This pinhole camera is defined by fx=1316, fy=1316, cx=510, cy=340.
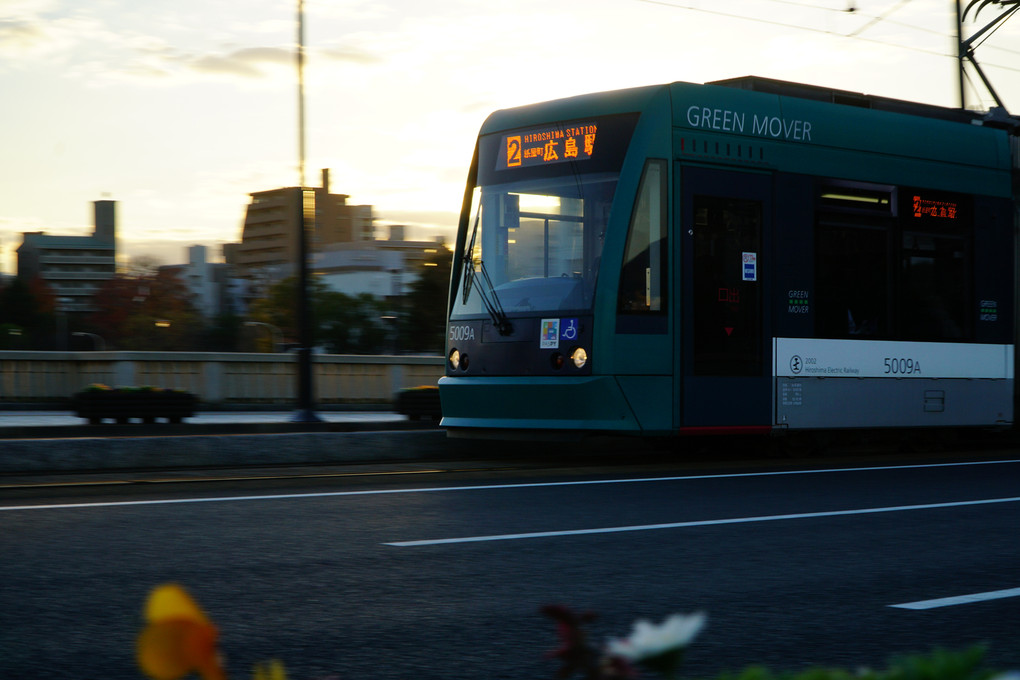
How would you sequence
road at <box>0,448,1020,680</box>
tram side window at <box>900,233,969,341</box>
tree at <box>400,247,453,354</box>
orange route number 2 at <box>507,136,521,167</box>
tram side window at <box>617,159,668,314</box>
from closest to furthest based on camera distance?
road at <box>0,448,1020,680</box> → tram side window at <box>617,159,668,314</box> → orange route number 2 at <box>507,136,521,167</box> → tram side window at <box>900,233,969,341</box> → tree at <box>400,247,453,354</box>

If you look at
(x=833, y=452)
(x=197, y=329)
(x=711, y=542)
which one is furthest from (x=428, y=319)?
(x=711, y=542)

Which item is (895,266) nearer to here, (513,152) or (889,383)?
(889,383)

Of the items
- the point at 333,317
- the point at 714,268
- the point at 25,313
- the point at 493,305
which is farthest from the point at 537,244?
the point at 25,313

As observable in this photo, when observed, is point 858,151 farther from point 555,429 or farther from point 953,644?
point 953,644

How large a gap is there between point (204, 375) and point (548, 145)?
19.0m

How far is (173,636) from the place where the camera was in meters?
1.01

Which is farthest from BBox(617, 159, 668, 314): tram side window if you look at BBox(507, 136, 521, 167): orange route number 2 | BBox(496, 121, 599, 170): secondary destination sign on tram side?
BBox(507, 136, 521, 167): orange route number 2

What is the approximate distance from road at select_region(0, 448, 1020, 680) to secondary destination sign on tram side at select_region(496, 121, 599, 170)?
366 cm

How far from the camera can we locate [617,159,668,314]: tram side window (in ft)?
39.5

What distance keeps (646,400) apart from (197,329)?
2273 inches

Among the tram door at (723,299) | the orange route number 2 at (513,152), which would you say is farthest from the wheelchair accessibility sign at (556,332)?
the orange route number 2 at (513,152)

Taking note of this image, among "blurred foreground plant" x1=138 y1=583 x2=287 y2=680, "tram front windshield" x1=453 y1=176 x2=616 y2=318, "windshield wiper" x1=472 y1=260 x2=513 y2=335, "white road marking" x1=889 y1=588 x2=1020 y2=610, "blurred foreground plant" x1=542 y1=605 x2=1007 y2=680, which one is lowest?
"white road marking" x1=889 y1=588 x2=1020 y2=610

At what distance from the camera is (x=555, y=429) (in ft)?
40.4

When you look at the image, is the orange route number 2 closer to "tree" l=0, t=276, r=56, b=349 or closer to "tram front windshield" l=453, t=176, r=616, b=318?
"tram front windshield" l=453, t=176, r=616, b=318
